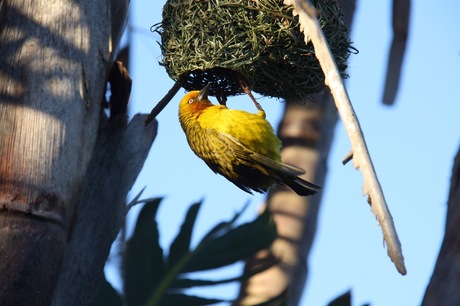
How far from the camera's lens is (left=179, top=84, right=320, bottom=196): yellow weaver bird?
3270mm

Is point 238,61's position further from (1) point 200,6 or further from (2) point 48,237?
(2) point 48,237

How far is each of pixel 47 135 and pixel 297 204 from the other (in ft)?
9.44

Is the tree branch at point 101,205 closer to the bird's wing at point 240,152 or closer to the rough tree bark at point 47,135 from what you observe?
the rough tree bark at point 47,135

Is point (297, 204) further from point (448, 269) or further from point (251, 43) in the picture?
point (251, 43)

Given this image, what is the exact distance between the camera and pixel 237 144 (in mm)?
3275

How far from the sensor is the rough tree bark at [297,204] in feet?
18.1

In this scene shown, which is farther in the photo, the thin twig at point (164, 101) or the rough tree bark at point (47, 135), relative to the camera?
the thin twig at point (164, 101)

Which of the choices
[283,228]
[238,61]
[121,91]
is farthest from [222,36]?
[283,228]

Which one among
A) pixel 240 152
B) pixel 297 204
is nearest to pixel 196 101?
pixel 240 152

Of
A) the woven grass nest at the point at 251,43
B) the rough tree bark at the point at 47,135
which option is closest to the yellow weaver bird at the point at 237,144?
the woven grass nest at the point at 251,43

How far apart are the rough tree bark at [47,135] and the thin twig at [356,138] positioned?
0.88 meters

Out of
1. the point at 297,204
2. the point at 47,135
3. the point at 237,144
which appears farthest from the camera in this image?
the point at 297,204

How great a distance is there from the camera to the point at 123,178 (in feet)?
12.1

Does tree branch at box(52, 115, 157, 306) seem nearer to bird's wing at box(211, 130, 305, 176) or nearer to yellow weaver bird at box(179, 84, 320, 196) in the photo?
yellow weaver bird at box(179, 84, 320, 196)
